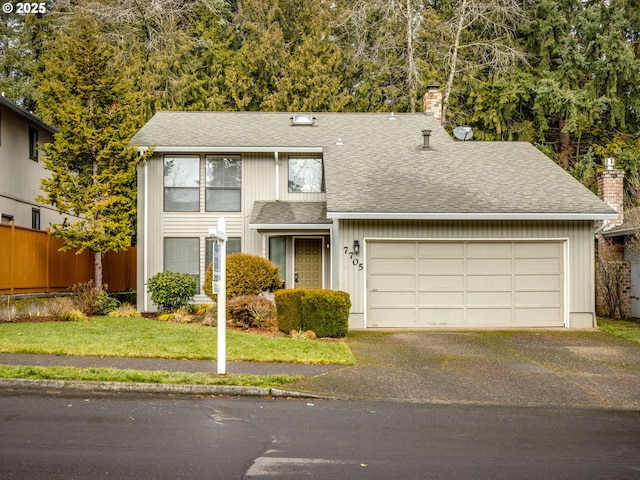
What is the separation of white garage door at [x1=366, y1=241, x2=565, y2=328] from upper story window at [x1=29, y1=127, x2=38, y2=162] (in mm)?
12634

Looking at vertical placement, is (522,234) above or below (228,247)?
above

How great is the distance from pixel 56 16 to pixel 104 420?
34443 millimetres

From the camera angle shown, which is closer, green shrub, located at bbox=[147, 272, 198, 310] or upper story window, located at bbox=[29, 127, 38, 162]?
green shrub, located at bbox=[147, 272, 198, 310]

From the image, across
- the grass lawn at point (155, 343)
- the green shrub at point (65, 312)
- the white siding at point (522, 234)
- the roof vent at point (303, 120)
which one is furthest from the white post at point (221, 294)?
the roof vent at point (303, 120)

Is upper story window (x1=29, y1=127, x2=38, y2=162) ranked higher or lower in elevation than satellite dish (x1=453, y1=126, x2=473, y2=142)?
lower

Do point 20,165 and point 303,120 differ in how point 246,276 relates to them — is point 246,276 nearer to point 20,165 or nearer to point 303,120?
point 303,120

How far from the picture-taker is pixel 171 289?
18.8 metres

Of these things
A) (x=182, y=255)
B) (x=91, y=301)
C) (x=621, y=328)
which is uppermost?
(x=182, y=255)

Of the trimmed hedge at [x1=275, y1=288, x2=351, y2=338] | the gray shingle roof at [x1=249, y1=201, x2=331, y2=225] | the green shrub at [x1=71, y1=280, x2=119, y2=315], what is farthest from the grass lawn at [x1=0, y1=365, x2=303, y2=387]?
the gray shingle roof at [x1=249, y1=201, x2=331, y2=225]

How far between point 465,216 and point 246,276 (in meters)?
5.63

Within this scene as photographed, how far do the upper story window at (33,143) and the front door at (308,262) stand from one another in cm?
954

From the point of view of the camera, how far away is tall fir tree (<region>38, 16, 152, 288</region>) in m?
18.6

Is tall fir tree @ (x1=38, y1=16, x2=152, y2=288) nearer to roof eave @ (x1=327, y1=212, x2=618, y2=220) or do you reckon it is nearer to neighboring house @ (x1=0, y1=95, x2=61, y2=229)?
neighboring house @ (x1=0, y1=95, x2=61, y2=229)

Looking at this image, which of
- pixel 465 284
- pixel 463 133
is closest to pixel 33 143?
pixel 463 133
